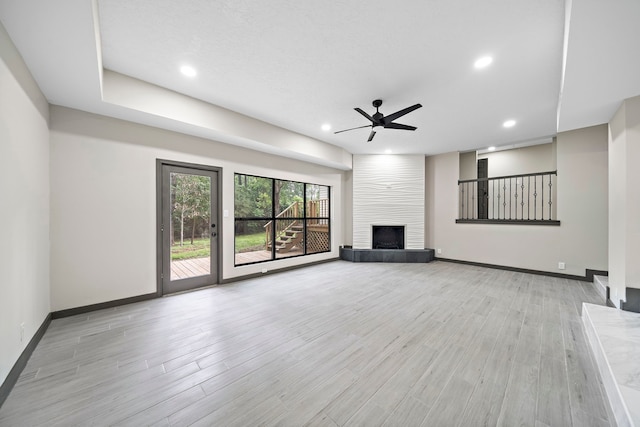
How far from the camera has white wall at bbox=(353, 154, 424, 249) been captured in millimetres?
6539

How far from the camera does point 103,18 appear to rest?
2.06 meters

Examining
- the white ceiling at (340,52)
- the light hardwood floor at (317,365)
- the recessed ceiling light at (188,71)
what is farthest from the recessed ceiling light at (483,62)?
the recessed ceiling light at (188,71)

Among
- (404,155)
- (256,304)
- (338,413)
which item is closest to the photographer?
(338,413)

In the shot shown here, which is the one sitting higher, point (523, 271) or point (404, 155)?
point (404, 155)

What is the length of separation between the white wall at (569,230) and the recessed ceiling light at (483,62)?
365cm

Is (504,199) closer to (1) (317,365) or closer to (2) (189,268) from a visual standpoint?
(1) (317,365)

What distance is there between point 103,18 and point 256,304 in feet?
11.4

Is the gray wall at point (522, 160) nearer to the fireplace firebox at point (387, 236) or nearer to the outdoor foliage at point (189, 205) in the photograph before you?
the fireplace firebox at point (387, 236)

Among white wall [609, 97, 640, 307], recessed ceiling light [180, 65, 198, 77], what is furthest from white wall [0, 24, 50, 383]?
white wall [609, 97, 640, 307]

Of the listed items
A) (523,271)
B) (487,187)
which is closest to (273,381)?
(523,271)

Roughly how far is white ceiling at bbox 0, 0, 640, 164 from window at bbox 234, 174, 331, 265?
1497 mm

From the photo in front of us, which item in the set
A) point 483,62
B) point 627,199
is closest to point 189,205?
point 483,62

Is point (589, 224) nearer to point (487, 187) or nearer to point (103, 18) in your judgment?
point (487, 187)

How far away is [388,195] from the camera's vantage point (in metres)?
6.64
